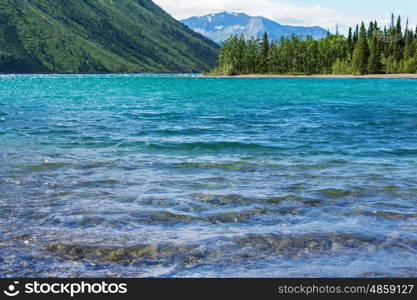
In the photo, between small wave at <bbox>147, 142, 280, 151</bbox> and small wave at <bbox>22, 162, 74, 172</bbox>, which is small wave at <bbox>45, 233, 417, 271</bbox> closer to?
small wave at <bbox>22, 162, 74, 172</bbox>

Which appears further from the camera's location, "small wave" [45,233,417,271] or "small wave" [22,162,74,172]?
"small wave" [22,162,74,172]

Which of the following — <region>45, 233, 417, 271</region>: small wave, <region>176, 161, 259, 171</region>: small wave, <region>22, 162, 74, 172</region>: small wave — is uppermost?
<region>22, 162, 74, 172</region>: small wave

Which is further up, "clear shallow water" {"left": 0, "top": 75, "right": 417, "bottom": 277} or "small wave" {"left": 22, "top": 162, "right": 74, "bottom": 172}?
"small wave" {"left": 22, "top": 162, "right": 74, "bottom": 172}

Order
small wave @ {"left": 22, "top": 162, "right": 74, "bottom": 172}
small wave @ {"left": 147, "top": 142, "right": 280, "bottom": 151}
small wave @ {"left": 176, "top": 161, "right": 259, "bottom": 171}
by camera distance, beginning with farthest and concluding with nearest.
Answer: small wave @ {"left": 147, "top": 142, "right": 280, "bottom": 151}
small wave @ {"left": 176, "top": 161, "right": 259, "bottom": 171}
small wave @ {"left": 22, "top": 162, "right": 74, "bottom": 172}

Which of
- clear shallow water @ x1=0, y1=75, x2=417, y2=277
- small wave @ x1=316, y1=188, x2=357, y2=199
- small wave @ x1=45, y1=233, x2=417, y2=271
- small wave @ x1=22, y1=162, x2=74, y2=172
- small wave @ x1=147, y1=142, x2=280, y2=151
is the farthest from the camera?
small wave @ x1=147, y1=142, x2=280, y2=151

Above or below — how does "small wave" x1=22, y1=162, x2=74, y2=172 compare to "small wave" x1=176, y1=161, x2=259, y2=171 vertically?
above

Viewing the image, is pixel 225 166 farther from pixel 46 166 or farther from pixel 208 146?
pixel 46 166

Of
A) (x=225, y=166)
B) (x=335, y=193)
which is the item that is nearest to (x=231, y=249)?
(x=335, y=193)

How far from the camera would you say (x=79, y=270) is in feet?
28.4

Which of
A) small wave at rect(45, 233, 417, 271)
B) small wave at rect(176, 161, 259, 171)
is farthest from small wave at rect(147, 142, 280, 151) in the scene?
small wave at rect(45, 233, 417, 271)

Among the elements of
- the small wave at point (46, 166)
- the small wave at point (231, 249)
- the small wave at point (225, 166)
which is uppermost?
the small wave at point (46, 166)

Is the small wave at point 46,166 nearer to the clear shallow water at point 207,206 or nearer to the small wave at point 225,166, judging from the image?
the clear shallow water at point 207,206

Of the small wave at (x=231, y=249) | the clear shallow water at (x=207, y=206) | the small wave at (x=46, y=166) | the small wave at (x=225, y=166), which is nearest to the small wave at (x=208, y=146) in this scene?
the clear shallow water at (x=207, y=206)

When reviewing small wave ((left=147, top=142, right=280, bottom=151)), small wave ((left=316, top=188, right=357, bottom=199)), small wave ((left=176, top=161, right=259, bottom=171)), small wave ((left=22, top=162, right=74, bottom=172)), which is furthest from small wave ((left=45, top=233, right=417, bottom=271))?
small wave ((left=147, top=142, right=280, bottom=151))
